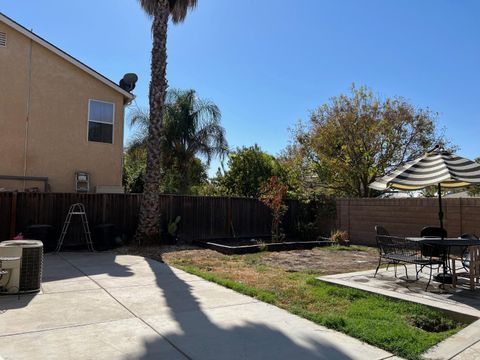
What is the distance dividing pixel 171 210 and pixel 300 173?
1158 cm

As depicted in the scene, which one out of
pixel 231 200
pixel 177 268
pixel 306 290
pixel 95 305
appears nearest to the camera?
pixel 95 305

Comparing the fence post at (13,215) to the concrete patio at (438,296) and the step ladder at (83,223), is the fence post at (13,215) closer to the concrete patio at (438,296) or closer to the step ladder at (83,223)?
the step ladder at (83,223)

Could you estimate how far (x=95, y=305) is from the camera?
20.0ft

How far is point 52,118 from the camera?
15031 millimetres

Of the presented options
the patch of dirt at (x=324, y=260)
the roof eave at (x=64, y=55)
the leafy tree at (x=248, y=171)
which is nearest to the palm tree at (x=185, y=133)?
the leafy tree at (x=248, y=171)

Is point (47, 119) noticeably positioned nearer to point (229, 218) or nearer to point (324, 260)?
point (229, 218)

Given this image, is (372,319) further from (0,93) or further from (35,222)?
(0,93)

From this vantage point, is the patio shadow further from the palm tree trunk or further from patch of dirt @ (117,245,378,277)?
the palm tree trunk

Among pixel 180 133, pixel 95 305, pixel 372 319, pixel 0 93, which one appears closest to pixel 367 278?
pixel 372 319

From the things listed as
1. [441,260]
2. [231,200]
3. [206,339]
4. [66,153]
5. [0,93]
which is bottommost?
[206,339]

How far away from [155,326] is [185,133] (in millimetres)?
21042

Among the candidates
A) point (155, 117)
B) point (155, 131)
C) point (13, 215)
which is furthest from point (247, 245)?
point (13, 215)

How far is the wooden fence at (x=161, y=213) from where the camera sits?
12.1m

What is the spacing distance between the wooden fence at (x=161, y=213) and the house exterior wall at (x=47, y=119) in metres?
2.36
